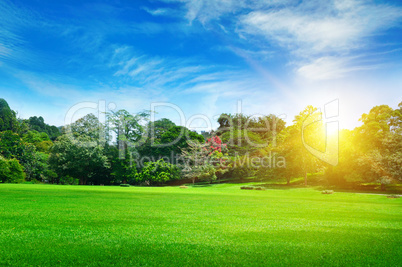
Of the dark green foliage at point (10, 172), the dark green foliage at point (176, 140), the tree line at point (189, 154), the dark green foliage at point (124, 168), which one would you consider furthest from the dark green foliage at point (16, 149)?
the dark green foliage at point (176, 140)

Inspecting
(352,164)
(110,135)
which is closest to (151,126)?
(110,135)

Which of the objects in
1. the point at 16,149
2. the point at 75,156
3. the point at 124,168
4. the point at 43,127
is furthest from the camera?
the point at 43,127

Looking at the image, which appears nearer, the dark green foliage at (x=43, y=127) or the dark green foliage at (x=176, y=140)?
the dark green foliage at (x=176, y=140)

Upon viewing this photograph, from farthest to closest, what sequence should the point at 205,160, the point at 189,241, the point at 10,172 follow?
1. the point at 205,160
2. the point at 10,172
3. the point at 189,241

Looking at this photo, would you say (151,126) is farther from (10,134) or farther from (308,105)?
(308,105)

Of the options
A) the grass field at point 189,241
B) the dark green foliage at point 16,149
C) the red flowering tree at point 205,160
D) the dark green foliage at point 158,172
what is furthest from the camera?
the dark green foliage at point 16,149

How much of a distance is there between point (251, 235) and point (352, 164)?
83.3ft

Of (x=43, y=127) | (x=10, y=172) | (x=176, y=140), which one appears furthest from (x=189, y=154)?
(x=43, y=127)

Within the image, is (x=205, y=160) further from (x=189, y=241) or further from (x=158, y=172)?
(x=189, y=241)

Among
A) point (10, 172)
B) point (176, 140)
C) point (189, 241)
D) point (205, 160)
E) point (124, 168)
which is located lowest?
point (10, 172)

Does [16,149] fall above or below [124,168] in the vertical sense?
above

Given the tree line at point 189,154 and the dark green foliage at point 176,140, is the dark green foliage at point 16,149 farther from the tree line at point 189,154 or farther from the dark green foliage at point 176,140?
the dark green foliage at point 176,140

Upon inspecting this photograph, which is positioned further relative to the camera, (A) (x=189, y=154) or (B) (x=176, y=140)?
(B) (x=176, y=140)

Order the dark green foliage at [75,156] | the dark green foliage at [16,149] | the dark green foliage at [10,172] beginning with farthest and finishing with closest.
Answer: the dark green foliage at [16,149] → the dark green foliage at [75,156] → the dark green foliage at [10,172]
